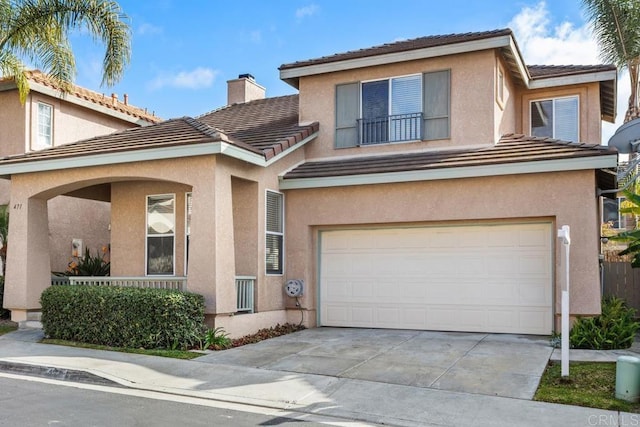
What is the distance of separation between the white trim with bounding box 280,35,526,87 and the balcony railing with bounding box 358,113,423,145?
1.33 metres

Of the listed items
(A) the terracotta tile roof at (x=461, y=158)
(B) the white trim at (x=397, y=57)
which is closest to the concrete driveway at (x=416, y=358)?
(A) the terracotta tile roof at (x=461, y=158)

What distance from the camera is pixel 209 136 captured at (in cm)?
1192

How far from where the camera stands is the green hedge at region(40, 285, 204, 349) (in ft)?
36.7

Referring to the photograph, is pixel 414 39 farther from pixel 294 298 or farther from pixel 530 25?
pixel 294 298

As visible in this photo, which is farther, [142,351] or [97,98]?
[97,98]

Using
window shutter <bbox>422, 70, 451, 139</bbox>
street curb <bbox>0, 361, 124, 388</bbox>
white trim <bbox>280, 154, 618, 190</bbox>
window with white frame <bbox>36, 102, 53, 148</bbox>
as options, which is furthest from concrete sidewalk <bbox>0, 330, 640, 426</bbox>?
window with white frame <bbox>36, 102, 53, 148</bbox>

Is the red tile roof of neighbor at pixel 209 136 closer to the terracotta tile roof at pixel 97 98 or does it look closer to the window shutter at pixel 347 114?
the window shutter at pixel 347 114

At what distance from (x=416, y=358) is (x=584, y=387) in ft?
9.24

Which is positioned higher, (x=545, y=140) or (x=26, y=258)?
(x=545, y=140)

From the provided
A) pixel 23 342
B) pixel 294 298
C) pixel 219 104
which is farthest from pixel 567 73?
pixel 23 342

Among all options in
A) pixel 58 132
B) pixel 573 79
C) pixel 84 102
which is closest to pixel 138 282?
pixel 58 132

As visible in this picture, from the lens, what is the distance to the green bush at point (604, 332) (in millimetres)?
11125

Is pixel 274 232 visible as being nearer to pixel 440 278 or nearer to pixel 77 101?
pixel 440 278

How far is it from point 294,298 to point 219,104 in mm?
9295
